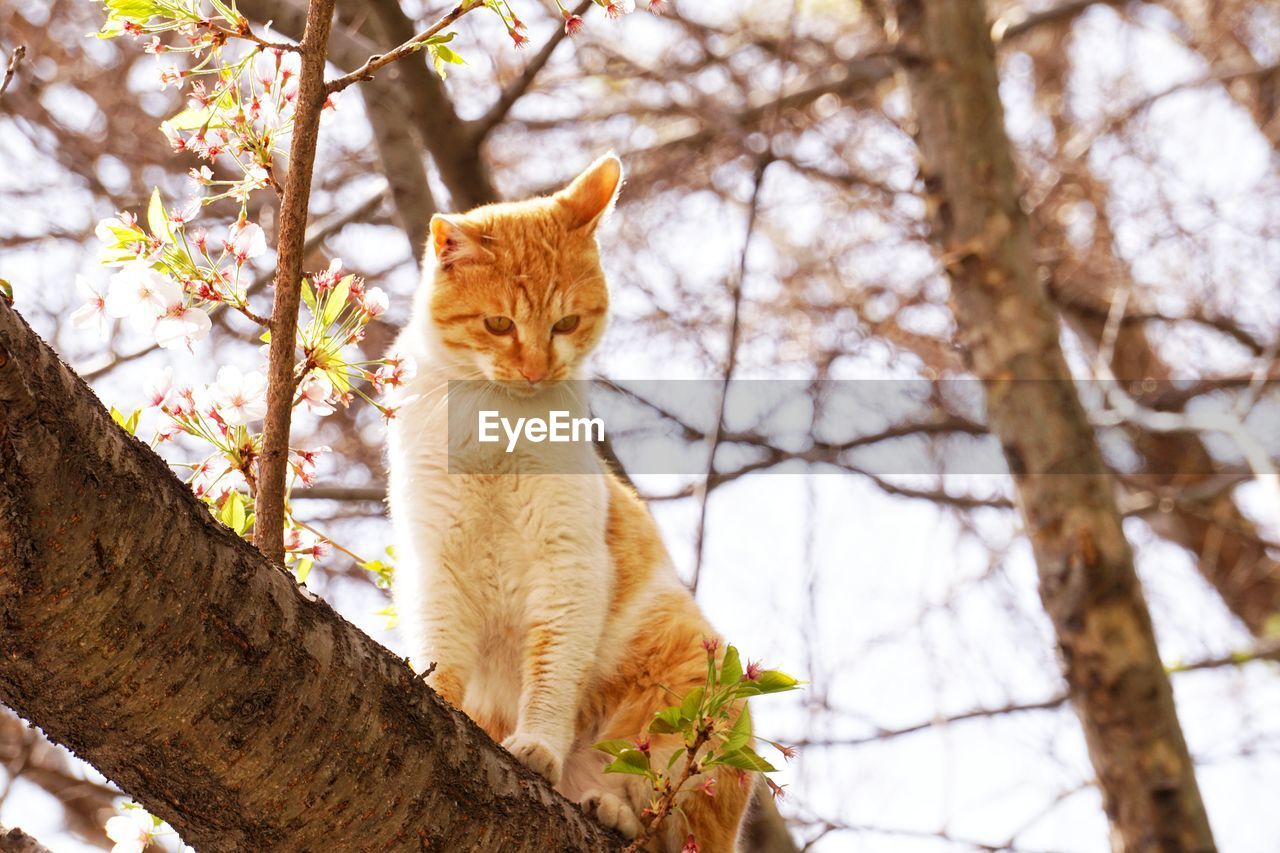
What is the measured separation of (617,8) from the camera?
1.44 metres

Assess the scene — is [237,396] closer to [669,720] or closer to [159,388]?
[159,388]

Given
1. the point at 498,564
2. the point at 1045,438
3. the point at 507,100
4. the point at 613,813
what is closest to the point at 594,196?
the point at 507,100

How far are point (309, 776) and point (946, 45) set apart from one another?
3.46 m

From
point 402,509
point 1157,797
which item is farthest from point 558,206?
point 1157,797

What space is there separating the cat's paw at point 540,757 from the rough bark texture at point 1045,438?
6.94 ft

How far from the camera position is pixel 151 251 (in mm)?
1469

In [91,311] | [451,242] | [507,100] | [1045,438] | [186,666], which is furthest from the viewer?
[1045,438]

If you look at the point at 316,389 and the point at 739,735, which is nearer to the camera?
the point at 739,735

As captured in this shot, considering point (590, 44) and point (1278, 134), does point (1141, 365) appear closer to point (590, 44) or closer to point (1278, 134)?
point (1278, 134)

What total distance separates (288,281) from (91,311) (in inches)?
17.0

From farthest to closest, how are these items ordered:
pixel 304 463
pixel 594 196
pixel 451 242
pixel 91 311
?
pixel 594 196, pixel 451 242, pixel 304 463, pixel 91 311

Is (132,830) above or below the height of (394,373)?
below

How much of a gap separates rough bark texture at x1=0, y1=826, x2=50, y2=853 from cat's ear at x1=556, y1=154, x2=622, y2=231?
63.3 inches

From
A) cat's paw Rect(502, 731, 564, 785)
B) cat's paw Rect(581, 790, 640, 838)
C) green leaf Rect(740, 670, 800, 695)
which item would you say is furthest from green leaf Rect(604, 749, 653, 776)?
cat's paw Rect(502, 731, 564, 785)
